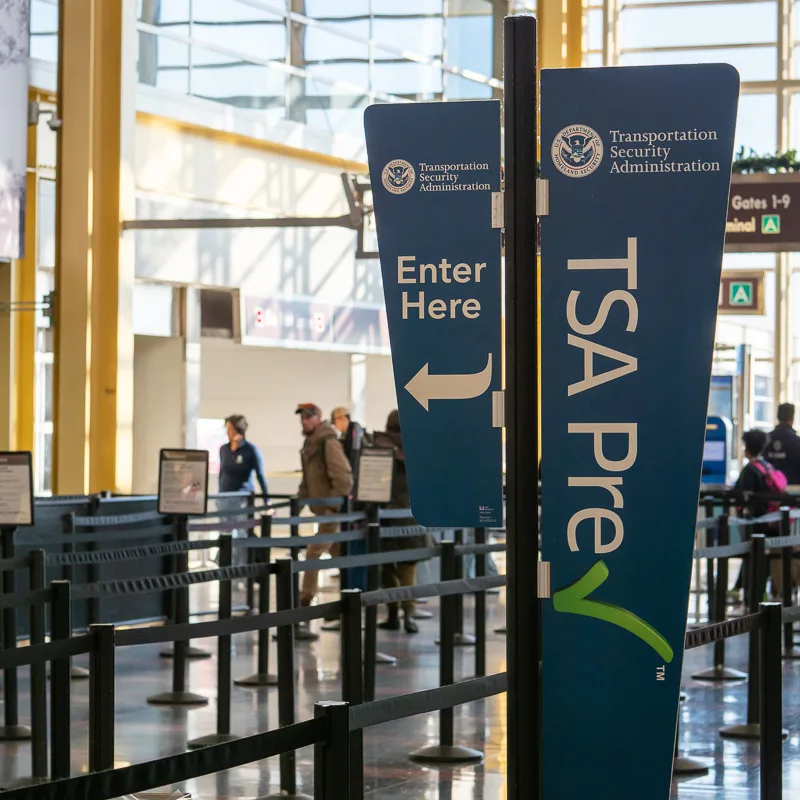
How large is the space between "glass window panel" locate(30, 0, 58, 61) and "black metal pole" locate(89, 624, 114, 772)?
502 inches

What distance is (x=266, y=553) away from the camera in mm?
10898

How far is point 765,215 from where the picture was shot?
14664 millimetres

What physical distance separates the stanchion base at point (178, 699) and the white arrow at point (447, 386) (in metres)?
5.35

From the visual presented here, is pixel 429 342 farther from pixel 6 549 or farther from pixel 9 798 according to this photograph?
pixel 6 549

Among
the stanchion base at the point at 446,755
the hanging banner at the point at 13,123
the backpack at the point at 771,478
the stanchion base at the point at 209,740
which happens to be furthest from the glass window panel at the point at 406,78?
the stanchion base at the point at 446,755

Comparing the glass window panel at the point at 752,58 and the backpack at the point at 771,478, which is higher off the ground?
the glass window panel at the point at 752,58

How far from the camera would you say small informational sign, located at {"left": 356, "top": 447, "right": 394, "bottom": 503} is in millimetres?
11945

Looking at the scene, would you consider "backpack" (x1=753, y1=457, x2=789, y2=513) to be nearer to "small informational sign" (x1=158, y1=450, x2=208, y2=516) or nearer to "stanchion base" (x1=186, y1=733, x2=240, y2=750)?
"small informational sign" (x1=158, y1=450, x2=208, y2=516)

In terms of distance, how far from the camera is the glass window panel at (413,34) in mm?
22578

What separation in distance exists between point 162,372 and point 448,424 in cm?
1572

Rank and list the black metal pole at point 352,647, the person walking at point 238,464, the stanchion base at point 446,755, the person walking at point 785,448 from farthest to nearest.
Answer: the person walking at point 238,464
the person walking at point 785,448
the stanchion base at point 446,755
the black metal pole at point 352,647

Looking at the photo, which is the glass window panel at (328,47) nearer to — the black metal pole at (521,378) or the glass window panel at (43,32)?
the glass window panel at (43,32)

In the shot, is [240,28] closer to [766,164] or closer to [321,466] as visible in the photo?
[766,164]

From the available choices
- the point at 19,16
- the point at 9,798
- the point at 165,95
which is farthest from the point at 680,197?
the point at 165,95
